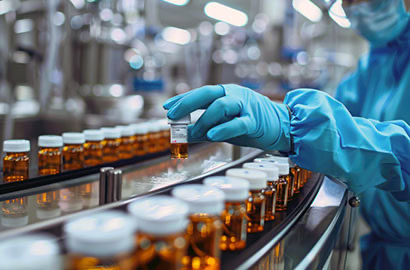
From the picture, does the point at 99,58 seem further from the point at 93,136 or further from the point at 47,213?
the point at 47,213

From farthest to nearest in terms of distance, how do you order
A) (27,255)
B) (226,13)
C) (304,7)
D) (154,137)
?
(226,13), (304,7), (154,137), (27,255)

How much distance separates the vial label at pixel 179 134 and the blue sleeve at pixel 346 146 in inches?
12.2

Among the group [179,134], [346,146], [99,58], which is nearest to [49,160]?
[179,134]

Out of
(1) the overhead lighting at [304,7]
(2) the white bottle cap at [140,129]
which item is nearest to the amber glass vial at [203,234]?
(2) the white bottle cap at [140,129]

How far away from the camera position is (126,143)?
4.57 ft

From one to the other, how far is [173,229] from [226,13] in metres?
6.94

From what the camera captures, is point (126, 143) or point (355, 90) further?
point (355, 90)

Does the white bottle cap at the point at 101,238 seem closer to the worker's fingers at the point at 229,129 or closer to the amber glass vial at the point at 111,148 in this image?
the worker's fingers at the point at 229,129

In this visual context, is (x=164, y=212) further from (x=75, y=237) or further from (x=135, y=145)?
(x=135, y=145)

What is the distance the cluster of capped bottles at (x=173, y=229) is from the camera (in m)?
0.41

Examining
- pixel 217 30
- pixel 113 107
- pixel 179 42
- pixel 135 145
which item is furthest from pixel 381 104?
pixel 179 42

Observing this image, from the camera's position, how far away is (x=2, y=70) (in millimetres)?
2248

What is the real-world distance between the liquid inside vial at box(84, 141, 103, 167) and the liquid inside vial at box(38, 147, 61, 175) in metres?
0.14

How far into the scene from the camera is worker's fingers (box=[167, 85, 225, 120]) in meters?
0.88
